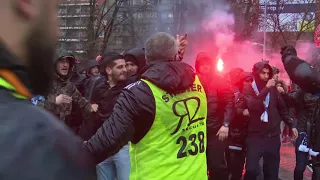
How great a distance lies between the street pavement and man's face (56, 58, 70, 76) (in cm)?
421

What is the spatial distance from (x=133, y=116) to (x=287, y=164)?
7.03 metres

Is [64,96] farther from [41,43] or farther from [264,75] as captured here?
[41,43]

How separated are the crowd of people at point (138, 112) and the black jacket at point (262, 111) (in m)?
0.02

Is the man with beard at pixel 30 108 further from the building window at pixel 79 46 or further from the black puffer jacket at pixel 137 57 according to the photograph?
the building window at pixel 79 46

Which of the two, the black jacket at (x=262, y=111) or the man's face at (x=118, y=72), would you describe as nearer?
the man's face at (x=118, y=72)

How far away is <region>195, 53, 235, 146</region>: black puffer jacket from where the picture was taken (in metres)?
6.62

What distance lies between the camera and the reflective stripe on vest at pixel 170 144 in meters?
3.28

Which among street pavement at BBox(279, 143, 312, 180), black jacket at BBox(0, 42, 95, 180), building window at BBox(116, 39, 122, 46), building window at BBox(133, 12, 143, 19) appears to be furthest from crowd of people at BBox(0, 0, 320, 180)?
building window at BBox(116, 39, 122, 46)

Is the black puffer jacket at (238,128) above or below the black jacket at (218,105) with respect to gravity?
below

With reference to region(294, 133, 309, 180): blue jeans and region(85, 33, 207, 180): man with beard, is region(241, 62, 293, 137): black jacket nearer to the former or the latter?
region(294, 133, 309, 180): blue jeans

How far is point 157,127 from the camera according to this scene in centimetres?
328

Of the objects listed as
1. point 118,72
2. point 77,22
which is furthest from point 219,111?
point 77,22

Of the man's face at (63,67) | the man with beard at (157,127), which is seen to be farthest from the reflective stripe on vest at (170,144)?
the man's face at (63,67)

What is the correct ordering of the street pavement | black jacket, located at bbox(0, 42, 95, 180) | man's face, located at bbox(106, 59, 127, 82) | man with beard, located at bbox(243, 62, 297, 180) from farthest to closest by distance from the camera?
the street pavement
man with beard, located at bbox(243, 62, 297, 180)
man's face, located at bbox(106, 59, 127, 82)
black jacket, located at bbox(0, 42, 95, 180)
